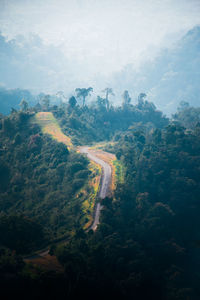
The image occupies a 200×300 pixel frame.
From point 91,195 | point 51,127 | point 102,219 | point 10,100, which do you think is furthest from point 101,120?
point 10,100

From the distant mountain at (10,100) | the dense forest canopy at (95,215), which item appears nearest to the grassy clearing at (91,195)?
the dense forest canopy at (95,215)

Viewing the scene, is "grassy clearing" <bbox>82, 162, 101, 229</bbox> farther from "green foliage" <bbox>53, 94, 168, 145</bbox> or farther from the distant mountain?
the distant mountain

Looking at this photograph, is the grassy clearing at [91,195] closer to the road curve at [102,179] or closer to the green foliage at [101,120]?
the road curve at [102,179]

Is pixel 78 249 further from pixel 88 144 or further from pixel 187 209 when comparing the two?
pixel 88 144

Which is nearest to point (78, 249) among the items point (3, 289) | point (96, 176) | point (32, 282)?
point (32, 282)

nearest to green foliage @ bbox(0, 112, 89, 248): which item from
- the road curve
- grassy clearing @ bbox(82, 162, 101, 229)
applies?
grassy clearing @ bbox(82, 162, 101, 229)

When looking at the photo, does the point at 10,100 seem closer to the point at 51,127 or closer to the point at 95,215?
the point at 51,127
